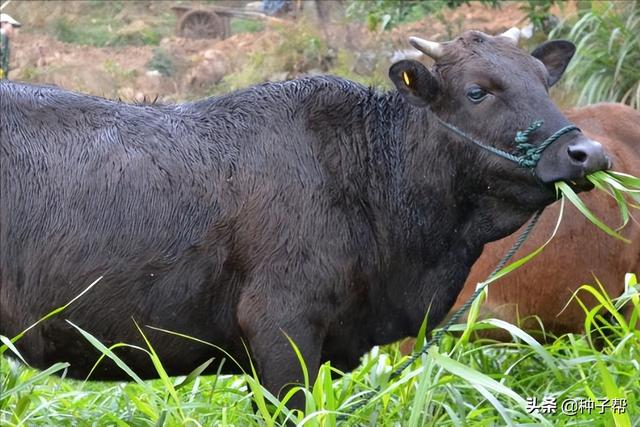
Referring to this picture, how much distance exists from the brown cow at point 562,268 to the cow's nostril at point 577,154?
6.22 feet

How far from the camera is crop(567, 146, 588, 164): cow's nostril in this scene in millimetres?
4020

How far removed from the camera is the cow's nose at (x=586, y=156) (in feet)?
13.2

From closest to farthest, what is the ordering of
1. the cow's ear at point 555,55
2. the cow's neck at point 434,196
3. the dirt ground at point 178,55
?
the cow's neck at point 434,196
the cow's ear at point 555,55
the dirt ground at point 178,55

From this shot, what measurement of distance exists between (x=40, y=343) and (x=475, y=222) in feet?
6.38

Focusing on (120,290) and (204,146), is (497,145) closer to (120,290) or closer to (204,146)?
(204,146)

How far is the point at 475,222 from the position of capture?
14.8 ft

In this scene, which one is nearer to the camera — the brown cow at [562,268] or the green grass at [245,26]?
the brown cow at [562,268]

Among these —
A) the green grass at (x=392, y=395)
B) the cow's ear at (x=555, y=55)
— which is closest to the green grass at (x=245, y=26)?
the cow's ear at (x=555, y=55)

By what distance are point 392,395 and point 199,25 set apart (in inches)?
636

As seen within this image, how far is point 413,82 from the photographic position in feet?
14.6

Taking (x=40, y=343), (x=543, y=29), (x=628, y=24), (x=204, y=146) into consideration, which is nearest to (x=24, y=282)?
(x=40, y=343)

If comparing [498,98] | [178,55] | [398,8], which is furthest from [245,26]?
[498,98]

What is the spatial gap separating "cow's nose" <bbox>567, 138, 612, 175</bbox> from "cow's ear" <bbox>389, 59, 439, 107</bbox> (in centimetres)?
70

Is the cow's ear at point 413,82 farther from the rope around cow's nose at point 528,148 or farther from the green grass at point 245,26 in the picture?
the green grass at point 245,26
